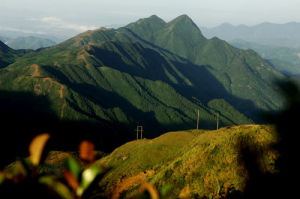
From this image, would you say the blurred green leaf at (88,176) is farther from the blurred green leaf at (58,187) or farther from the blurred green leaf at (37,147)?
the blurred green leaf at (37,147)

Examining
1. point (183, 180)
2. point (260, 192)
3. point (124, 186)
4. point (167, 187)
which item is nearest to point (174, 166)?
point (183, 180)

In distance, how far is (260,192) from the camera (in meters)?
25.8

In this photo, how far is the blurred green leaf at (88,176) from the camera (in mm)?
4457

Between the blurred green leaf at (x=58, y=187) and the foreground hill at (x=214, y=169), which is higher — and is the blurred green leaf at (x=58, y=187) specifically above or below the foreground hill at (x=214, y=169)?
above

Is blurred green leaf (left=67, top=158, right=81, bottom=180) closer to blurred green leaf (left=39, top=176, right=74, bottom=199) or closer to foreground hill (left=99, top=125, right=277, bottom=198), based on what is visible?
blurred green leaf (left=39, top=176, right=74, bottom=199)

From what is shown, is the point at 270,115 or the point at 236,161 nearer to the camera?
the point at 270,115

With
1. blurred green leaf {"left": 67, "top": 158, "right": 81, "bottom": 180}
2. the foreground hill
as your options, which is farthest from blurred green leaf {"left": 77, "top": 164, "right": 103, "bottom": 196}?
the foreground hill

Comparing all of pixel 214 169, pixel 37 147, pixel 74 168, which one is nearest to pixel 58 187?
pixel 74 168

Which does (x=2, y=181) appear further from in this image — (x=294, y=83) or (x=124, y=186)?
(x=124, y=186)

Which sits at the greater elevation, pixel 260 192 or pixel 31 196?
pixel 31 196

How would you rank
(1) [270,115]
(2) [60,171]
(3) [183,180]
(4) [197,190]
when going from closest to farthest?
(2) [60,171] < (1) [270,115] < (4) [197,190] < (3) [183,180]

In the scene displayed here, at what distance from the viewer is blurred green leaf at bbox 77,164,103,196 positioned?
446cm

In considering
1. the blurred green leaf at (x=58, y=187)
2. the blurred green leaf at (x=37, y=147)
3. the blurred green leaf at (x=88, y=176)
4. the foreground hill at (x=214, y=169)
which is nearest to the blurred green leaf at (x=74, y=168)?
the blurred green leaf at (x=88, y=176)

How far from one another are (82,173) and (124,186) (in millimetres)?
60919
